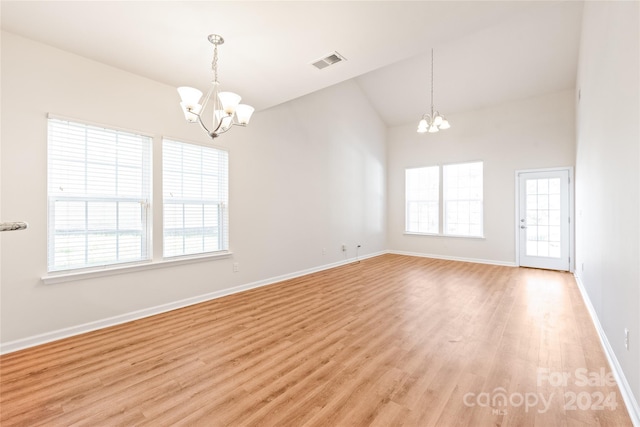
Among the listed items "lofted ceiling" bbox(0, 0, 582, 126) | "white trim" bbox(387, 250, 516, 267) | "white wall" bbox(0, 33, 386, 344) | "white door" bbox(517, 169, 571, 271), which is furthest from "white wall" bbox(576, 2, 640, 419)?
"white wall" bbox(0, 33, 386, 344)

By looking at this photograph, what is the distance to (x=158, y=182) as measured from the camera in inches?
133

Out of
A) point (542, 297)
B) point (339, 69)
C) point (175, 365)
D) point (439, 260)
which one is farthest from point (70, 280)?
point (439, 260)

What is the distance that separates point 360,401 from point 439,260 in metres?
5.51

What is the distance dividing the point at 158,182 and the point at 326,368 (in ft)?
9.27

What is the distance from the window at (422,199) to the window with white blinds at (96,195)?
6144 millimetres

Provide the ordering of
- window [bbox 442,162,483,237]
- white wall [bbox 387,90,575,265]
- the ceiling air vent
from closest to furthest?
the ceiling air vent
white wall [bbox 387,90,575,265]
window [bbox 442,162,483,237]

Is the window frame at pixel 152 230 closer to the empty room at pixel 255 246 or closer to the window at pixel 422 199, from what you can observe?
the empty room at pixel 255 246

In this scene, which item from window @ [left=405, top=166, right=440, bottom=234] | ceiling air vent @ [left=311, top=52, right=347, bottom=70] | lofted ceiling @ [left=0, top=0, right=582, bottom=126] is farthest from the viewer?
window @ [left=405, top=166, right=440, bottom=234]

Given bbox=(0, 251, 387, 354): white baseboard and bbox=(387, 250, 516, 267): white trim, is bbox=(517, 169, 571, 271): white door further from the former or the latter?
bbox=(0, 251, 387, 354): white baseboard

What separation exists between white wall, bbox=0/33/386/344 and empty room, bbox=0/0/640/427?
21 mm

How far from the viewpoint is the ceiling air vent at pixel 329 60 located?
113 inches

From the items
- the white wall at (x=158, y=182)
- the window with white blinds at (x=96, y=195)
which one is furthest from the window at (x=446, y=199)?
the window with white blinds at (x=96, y=195)

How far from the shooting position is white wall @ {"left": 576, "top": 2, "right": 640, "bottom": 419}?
1638 millimetres

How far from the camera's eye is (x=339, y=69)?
10.3ft
